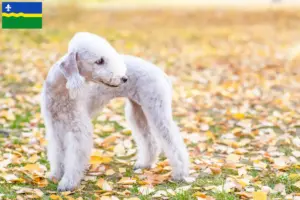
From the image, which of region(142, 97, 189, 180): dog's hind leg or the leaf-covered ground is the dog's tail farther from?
region(142, 97, 189, 180): dog's hind leg

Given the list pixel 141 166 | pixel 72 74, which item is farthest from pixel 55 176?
pixel 72 74

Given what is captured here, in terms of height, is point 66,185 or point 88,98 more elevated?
point 88,98

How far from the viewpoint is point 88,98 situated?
4680 millimetres

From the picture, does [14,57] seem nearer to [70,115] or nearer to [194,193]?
[70,115]

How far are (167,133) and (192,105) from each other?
3.10 metres

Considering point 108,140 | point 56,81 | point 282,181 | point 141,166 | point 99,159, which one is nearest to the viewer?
point 56,81

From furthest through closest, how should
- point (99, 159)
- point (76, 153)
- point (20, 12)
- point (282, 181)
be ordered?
1. point (20, 12)
2. point (99, 159)
3. point (282, 181)
4. point (76, 153)

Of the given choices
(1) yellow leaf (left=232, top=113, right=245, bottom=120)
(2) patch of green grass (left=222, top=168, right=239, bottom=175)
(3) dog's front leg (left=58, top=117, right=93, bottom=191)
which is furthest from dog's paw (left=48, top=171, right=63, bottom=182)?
(1) yellow leaf (left=232, top=113, right=245, bottom=120)

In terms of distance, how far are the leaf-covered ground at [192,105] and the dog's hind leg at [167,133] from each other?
163 mm

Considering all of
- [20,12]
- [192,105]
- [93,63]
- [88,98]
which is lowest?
[192,105]

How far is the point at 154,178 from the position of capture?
185 inches

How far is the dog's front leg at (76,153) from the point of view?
4445 mm

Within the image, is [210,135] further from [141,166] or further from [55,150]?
[55,150]

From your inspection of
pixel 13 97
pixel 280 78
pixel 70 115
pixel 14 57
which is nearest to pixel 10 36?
pixel 14 57
